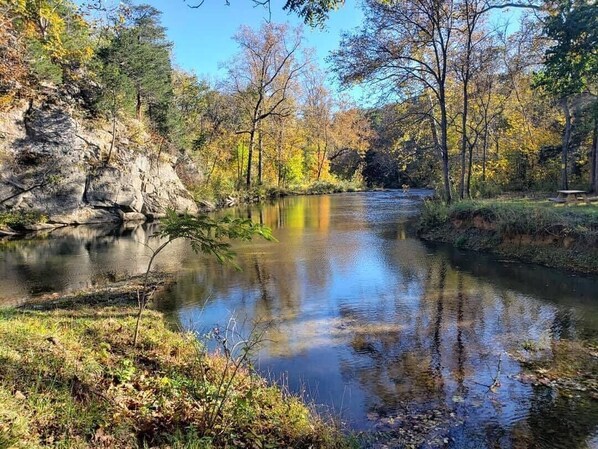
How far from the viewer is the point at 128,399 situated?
4.18 meters

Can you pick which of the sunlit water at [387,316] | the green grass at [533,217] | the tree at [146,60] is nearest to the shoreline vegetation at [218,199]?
the sunlit water at [387,316]

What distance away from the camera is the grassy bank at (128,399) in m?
3.48

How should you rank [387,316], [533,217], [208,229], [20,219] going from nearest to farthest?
1. [208,229]
2. [387,316]
3. [533,217]
4. [20,219]

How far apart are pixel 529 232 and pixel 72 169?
24.0 m

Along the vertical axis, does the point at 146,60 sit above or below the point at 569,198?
above

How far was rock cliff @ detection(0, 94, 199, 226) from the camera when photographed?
926 inches

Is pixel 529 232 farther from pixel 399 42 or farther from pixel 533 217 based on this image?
pixel 399 42

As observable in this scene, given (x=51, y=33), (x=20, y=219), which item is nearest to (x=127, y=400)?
(x=51, y=33)

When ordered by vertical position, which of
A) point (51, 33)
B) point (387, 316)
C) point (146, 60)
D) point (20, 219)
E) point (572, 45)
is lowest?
point (387, 316)

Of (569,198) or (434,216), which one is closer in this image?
(569,198)

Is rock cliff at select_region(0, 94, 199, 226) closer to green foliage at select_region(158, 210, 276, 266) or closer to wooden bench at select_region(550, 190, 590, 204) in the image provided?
green foliage at select_region(158, 210, 276, 266)

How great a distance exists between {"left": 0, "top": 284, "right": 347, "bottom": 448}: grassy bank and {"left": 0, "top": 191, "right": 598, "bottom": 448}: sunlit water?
114cm

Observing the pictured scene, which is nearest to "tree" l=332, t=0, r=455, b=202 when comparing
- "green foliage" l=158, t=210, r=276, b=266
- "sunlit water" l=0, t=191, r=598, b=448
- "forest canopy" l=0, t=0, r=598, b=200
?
"forest canopy" l=0, t=0, r=598, b=200

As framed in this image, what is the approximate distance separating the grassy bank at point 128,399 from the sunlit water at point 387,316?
3.76 feet
